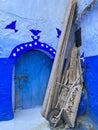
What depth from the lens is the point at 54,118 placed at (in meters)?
5.80

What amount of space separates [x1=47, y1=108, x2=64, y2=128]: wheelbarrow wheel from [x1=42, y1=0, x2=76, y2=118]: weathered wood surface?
28 centimetres

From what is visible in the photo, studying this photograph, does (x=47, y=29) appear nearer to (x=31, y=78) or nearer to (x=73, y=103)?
(x=31, y=78)

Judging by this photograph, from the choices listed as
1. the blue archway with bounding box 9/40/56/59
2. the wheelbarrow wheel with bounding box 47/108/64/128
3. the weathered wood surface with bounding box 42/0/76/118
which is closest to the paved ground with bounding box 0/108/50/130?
the wheelbarrow wheel with bounding box 47/108/64/128

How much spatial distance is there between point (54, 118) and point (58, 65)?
1535 millimetres

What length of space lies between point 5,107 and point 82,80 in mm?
2185

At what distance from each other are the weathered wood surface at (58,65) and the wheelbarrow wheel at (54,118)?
280 mm

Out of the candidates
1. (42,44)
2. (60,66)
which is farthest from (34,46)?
(60,66)

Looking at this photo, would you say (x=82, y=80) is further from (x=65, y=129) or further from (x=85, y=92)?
(x=65, y=129)

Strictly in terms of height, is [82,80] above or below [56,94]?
above

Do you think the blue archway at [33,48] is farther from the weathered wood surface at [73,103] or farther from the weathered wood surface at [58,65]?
the weathered wood surface at [73,103]

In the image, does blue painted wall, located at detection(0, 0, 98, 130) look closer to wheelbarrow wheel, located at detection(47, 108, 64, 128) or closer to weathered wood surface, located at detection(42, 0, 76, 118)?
weathered wood surface, located at detection(42, 0, 76, 118)

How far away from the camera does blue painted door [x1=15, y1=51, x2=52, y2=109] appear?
700 centimetres

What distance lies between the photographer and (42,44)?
6816 mm

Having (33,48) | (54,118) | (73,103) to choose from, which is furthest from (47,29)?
(54,118)
